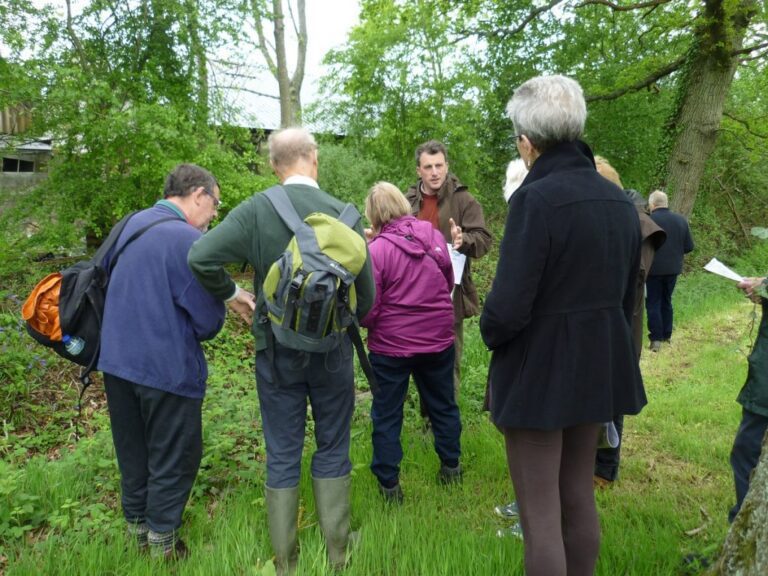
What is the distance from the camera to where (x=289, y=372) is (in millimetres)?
2713

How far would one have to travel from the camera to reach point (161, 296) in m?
Answer: 2.81

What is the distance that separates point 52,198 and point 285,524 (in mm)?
6093

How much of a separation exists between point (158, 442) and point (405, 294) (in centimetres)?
152

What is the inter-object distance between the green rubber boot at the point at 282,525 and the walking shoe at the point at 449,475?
1.26 metres

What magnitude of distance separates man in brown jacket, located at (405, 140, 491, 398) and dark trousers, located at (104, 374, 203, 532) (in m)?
2.10

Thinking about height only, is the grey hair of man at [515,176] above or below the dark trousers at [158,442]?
above

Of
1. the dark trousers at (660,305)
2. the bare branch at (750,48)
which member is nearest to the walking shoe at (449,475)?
the dark trousers at (660,305)

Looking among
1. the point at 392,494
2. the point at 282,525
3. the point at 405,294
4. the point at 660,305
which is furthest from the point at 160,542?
the point at 660,305

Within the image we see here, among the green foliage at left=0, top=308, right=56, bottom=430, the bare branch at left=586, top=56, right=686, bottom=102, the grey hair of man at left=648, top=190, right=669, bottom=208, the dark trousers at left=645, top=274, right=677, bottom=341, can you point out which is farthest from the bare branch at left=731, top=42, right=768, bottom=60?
the green foliage at left=0, top=308, right=56, bottom=430

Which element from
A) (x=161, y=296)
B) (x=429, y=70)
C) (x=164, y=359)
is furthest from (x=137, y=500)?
(x=429, y=70)

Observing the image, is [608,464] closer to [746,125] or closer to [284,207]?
[284,207]

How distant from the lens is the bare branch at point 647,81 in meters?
11.1

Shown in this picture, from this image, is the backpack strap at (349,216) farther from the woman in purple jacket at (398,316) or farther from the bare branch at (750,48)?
the bare branch at (750,48)

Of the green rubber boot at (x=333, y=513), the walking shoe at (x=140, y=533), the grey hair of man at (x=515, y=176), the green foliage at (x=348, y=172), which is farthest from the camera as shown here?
the green foliage at (x=348, y=172)
